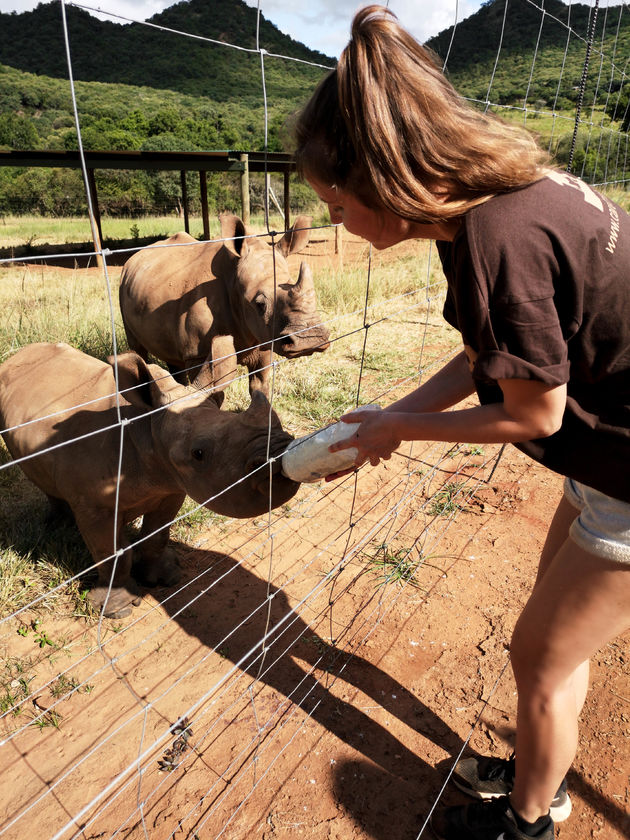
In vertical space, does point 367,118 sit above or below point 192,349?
above

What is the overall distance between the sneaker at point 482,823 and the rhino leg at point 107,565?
182cm

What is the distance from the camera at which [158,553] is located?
3.35m

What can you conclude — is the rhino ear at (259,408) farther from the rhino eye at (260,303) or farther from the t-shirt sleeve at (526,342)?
the rhino eye at (260,303)

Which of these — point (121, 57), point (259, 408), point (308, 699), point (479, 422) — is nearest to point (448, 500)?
point (308, 699)

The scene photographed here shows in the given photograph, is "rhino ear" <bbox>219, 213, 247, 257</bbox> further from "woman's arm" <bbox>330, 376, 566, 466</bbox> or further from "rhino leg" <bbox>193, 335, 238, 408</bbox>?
"woman's arm" <bbox>330, 376, 566, 466</bbox>

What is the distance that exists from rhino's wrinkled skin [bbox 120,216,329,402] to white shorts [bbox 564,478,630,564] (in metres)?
2.83

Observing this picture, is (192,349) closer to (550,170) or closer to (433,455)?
(433,455)

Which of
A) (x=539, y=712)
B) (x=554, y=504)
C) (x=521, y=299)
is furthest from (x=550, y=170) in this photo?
(x=554, y=504)

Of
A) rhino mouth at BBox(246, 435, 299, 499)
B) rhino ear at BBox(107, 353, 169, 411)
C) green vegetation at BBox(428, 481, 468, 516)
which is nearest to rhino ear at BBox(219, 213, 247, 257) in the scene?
rhino ear at BBox(107, 353, 169, 411)

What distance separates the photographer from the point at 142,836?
2.09 m

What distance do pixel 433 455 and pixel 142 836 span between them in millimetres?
3202

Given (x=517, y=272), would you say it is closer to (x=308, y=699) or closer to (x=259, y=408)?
(x=259, y=408)

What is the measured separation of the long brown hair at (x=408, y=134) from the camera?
1.23 metres

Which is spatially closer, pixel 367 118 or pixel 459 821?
pixel 367 118
